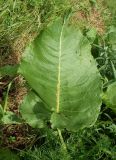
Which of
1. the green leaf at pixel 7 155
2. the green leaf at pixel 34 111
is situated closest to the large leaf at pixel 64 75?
the green leaf at pixel 34 111

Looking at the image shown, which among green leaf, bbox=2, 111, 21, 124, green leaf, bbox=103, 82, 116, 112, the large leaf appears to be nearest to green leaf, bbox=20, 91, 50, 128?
the large leaf

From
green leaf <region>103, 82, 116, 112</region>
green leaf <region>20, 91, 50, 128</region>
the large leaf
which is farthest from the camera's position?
green leaf <region>103, 82, 116, 112</region>

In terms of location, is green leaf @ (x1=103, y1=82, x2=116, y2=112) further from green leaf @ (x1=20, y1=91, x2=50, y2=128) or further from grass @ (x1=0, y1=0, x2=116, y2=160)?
green leaf @ (x1=20, y1=91, x2=50, y2=128)

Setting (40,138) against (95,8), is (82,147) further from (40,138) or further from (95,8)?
(95,8)

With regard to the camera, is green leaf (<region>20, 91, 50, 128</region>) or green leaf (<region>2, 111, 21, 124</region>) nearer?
green leaf (<region>20, 91, 50, 128</region>)

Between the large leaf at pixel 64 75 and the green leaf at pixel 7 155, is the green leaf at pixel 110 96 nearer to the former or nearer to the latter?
the large leaf at pixel 64 75

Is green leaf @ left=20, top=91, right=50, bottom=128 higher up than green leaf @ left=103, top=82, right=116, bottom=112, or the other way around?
green leaf @ left=20, top=91, right=50, bottom=128

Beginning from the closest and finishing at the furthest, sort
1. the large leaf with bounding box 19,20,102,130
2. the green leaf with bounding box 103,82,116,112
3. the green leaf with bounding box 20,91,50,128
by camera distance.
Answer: the large leaf with bounding box 19,20,102,130 → the green leaf with bounding box 20,91,50,128 → the green leaf with bounding box 103,82,116,112
